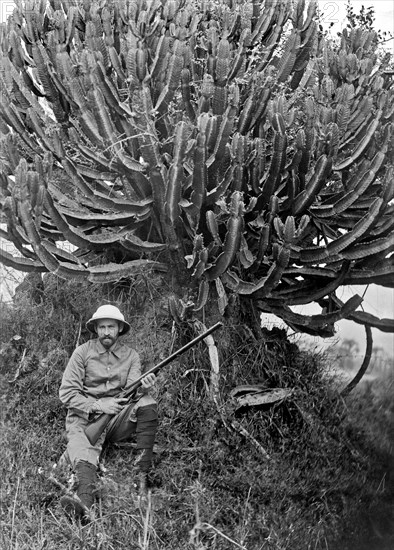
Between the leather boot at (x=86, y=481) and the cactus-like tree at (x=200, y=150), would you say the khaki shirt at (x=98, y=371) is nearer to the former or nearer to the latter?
the leather boot at (x=86, y=481)

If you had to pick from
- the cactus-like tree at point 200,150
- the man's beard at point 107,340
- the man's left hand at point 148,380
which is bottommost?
the man's left hand at point 148,380

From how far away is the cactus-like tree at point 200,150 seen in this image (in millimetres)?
8656

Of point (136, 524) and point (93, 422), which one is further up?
point (93, 422)

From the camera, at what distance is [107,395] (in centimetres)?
837

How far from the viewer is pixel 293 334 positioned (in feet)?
35.0

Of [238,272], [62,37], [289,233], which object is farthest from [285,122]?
[62,37]

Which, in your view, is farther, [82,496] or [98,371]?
[98,371]

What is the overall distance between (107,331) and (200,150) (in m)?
1.73

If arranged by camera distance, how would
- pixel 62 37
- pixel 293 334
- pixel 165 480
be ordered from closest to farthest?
1. pixel 165 480
2. pixel 62 37
3. pixel 293 334

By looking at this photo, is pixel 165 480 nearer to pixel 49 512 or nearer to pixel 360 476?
pixel 49 512

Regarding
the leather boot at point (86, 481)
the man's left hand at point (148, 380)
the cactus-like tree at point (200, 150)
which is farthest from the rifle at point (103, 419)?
the cactus-like tree at point (200, 150)

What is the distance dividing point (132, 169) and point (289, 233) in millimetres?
1504

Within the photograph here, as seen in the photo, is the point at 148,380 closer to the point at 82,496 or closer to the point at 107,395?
the point at 107,395

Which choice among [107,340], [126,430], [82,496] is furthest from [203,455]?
[82,496]
